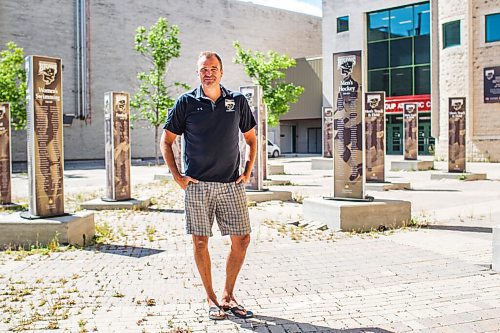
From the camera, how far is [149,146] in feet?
138

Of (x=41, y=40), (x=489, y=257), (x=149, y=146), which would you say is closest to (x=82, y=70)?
(x=41, y=40)

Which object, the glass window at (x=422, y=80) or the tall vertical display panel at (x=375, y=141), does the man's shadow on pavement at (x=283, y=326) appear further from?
the glass window at (x=422, y=80)

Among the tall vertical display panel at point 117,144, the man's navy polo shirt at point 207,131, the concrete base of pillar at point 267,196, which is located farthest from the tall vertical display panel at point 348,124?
the man's navy polo shirt at point 207,131

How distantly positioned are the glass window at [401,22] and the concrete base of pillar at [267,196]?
28243mm

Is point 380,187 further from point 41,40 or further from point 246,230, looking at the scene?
point 41,40

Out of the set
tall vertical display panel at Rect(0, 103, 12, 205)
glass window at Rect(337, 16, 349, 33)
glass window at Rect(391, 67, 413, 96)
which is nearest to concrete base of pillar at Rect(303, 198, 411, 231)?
tall vertical display panel at Rect(0, 103, 12, 205)

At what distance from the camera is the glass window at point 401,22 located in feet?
126

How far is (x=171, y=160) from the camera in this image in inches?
184

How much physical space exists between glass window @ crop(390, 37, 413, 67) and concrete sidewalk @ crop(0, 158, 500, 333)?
31.1 meters

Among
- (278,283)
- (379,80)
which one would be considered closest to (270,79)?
(379,80)

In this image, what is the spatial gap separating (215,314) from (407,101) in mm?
36844

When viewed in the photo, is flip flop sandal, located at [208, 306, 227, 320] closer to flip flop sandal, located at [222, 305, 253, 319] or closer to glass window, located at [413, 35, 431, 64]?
flip flop sandal, located at [222, 305, 253, 319]

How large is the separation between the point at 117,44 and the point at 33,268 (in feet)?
116

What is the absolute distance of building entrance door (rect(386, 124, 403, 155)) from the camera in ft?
135
